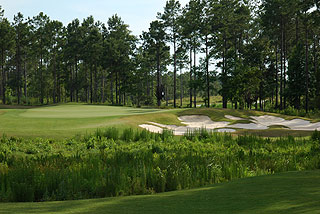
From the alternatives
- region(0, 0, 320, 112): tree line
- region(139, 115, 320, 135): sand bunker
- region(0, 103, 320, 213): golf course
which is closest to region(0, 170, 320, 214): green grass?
region(0, 103, 320, 213): golf course

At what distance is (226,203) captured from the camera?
3.95m

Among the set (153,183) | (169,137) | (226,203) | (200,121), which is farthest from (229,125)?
(226,203)

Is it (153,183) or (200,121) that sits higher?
(153,183)

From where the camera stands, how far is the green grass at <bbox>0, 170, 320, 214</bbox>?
3557mm

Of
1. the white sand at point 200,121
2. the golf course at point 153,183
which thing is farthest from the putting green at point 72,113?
the golf course at point 153,183

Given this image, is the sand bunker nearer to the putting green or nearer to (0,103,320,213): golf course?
the putting green

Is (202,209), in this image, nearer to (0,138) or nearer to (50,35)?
(0,138)

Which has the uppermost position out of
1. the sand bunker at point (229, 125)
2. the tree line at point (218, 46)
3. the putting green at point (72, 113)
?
the tree line at point (218, 46)

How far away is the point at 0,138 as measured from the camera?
14492 millimetres

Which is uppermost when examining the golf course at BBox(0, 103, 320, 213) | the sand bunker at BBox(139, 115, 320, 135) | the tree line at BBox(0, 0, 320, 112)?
the tree line at BBox(0, 0, 320, 112)

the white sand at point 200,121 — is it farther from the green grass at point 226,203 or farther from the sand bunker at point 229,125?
the green grass at point 226,203

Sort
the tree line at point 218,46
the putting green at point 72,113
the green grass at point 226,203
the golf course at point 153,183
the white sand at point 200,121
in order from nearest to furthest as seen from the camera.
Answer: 1. the green grass at point 226,203
2. the golf course at point 153,183
3. the putting green at point 72,113
4. the white sand at point 200,121
5. the tree line at point 218,46

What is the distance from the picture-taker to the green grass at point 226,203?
356 centimetres

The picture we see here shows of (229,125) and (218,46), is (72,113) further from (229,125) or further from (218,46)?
(218,46)
